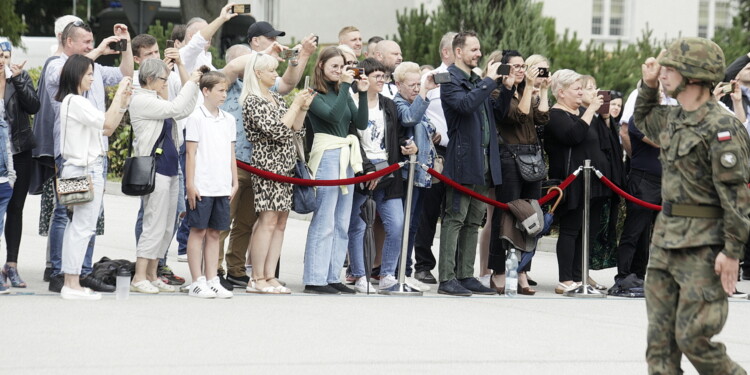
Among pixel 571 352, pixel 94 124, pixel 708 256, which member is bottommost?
pixel 571 352

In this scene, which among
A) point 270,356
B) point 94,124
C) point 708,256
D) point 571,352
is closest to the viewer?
point 708,256

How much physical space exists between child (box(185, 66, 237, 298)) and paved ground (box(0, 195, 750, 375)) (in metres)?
0.33

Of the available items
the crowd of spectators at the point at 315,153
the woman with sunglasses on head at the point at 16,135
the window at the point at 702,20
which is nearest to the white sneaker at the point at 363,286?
the crowd of spectators at the point at 315,153

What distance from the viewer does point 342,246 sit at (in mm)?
10617

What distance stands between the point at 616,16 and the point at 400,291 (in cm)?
2568

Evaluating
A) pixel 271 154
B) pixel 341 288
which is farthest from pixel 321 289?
pixel 271 154

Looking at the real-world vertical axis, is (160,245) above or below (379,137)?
below

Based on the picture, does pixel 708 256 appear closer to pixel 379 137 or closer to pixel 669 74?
pixel 669 74

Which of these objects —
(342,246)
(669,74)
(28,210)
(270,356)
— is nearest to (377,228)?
(342,246)

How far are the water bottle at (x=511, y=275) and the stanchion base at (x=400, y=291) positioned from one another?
821mm

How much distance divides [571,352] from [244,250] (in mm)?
3673

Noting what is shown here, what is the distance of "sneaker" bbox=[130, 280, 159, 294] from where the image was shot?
10047 mm

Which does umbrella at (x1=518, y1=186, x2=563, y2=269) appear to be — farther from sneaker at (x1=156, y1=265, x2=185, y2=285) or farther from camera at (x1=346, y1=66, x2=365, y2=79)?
sneaker at (x1=156, y1=265, x2=185, y2=285)

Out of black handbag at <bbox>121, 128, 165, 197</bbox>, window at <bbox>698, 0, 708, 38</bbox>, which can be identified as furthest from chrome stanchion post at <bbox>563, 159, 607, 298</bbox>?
window at <bbox>698, 0, 708, 38</bbox>
